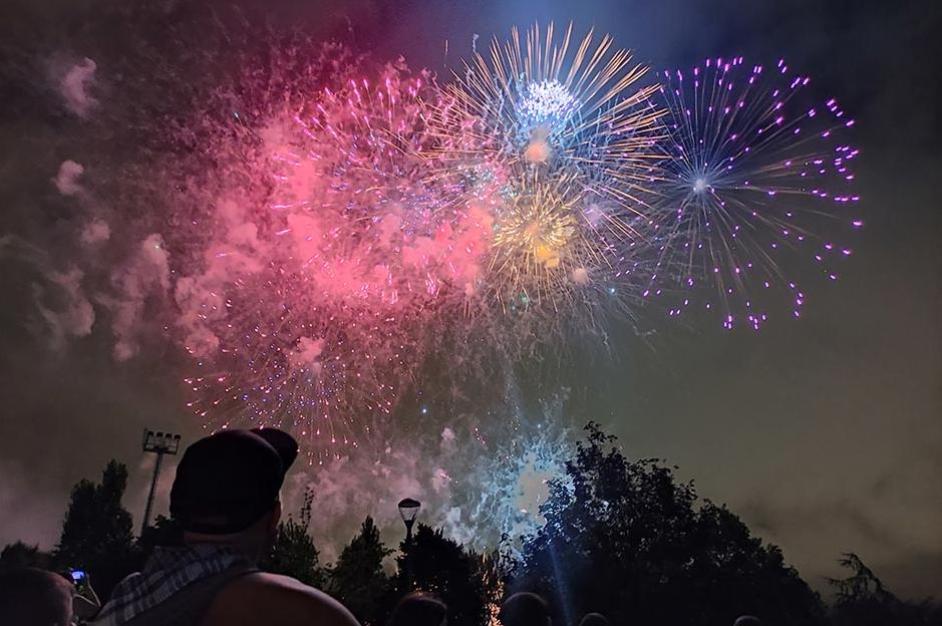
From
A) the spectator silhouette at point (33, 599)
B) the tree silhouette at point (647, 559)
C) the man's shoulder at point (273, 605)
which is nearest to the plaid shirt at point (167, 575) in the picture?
the man's shoulder at point (273, 605)

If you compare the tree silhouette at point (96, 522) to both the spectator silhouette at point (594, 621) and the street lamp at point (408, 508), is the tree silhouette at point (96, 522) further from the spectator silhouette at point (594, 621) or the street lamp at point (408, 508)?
the spectator silhouette at point (594, 621)

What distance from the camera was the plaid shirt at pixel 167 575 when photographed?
220 cm

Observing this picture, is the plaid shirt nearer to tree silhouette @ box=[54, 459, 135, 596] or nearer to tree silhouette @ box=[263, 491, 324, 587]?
tree silhouette @ box=[263, 491, 324, 587]

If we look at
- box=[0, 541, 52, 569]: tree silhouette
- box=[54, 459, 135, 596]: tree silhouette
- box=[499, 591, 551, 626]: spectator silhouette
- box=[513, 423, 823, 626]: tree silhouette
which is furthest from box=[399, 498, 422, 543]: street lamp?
box=[54, 459, 135, 596]: tree silhouette

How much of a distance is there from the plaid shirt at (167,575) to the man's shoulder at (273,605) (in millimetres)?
184

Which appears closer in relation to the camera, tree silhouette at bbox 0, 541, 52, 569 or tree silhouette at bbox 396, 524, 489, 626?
tree silhouette at bbox 0, 541, 52, 569

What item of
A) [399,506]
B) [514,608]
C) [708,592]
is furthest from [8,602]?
[708,592]

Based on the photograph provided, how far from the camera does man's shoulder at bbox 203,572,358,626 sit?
1.95 m

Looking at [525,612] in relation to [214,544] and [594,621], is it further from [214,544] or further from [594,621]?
[214,544]

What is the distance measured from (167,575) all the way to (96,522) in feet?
261

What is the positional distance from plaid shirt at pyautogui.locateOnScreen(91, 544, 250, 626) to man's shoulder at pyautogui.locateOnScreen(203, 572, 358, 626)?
7.2 inches

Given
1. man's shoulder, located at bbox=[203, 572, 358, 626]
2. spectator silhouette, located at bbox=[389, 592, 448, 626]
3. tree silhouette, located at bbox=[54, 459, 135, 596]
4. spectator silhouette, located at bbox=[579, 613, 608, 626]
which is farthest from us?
tree silhouette, located at bbox=[54, 459, 135, 596]

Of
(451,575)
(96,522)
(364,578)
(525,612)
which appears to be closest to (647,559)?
(451,575)

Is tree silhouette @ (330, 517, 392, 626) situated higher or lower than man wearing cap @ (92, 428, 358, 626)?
higher
